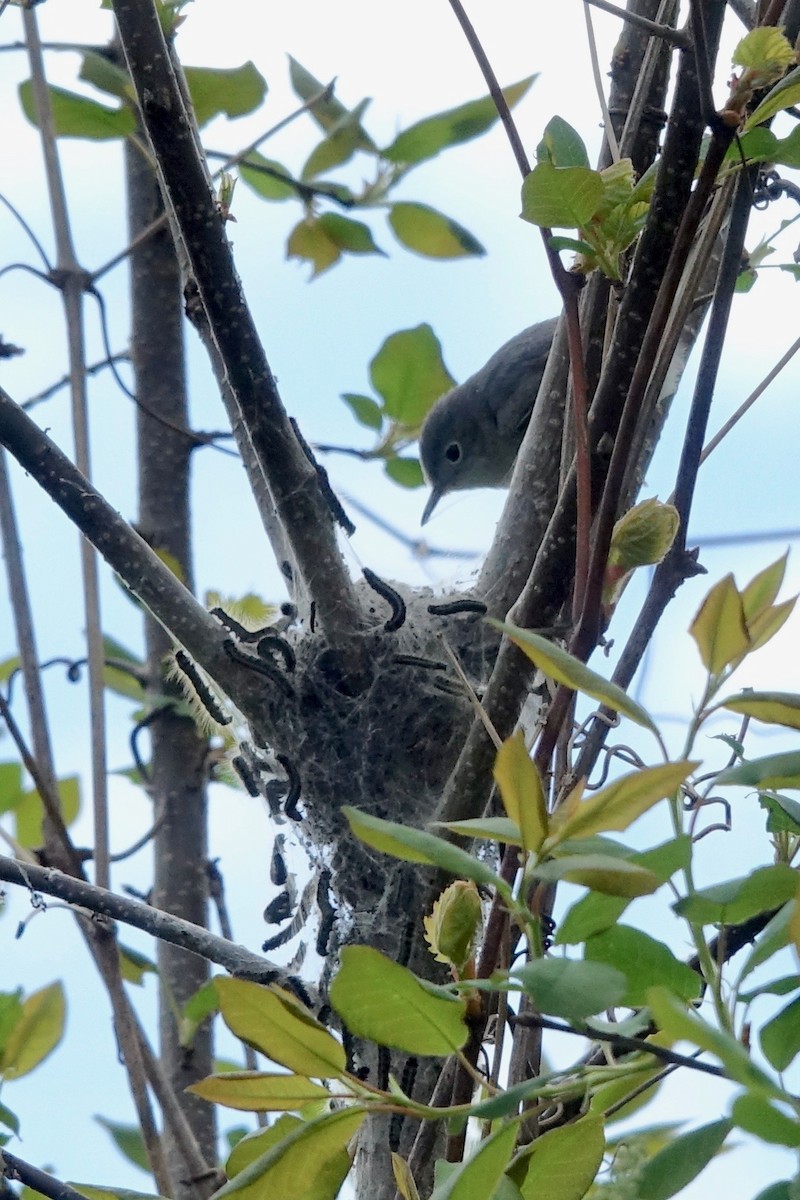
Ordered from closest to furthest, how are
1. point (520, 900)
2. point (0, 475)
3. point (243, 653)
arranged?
point (520, 900) → point (243, 653) → point (0, 475)

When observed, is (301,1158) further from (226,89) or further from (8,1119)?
(226,89)

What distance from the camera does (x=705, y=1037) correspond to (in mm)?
495

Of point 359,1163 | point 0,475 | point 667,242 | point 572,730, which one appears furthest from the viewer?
point 0,475

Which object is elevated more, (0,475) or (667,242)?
(0,475)

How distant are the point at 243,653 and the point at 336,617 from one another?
15cm

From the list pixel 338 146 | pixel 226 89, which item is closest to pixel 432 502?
pixel 338 146

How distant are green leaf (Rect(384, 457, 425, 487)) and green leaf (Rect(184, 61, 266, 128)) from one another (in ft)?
2.32

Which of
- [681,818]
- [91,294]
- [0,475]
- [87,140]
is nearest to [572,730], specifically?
[681,818]

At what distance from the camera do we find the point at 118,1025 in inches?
64.1

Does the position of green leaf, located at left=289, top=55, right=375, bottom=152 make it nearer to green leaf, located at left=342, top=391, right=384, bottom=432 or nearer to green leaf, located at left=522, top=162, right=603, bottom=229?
green leaf, located at left=342, top=391, right=384, bottom=432

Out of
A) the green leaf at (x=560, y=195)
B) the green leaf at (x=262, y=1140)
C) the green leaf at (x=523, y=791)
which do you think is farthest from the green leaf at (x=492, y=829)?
the green leaf at (x=560, y=195)

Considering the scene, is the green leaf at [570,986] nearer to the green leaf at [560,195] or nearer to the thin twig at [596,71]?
the green leaf at [560,195]

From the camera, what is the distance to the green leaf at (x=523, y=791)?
0.65 metres

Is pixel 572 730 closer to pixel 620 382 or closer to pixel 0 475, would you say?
pixel 620 382
